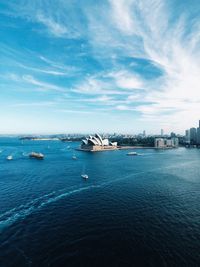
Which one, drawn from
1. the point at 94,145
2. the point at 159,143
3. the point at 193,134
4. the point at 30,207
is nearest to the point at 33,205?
the point at 30,207

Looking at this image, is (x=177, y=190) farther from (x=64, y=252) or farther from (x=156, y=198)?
(x=64, y=252)

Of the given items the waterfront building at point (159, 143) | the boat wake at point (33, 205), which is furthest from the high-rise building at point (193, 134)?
the boat wake at point (33, 205)

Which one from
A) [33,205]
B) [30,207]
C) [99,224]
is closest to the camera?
[99,224]

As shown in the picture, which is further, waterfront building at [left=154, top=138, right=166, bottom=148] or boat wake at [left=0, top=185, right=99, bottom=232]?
waterfront building at [left=154, top=138, right=166, bottom=148]

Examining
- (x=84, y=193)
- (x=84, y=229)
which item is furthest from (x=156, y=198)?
(x=84, y=229)

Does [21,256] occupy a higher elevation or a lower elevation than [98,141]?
lower

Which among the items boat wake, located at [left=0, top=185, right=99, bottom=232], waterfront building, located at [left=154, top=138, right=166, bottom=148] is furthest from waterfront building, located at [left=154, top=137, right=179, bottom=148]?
boat wake, located at [left=0, top=185, right=99, bottom=232]

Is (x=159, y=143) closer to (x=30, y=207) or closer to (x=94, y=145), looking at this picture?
(x=94, y=145)

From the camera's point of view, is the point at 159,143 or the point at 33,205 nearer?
the point at 33,205

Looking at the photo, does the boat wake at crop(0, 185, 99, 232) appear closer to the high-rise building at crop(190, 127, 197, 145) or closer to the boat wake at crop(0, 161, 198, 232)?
the boat wake at crop(0, 161, 198, 232)

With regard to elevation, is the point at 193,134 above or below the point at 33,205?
above

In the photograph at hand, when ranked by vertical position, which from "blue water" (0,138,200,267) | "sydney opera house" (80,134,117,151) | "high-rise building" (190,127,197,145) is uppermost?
"high-rise building" (190,127,197,145)
